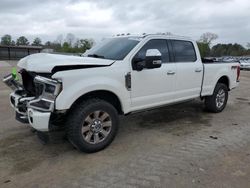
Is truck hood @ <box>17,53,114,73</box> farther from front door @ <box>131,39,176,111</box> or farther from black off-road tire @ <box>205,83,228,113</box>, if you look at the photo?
black off-road tire @ <box>205,83,228,113</box>

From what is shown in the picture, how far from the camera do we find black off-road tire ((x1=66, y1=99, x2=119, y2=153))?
4.19 metres

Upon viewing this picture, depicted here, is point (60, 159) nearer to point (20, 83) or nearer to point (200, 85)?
point (20, 83)

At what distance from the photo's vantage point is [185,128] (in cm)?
577

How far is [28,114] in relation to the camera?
4145mm

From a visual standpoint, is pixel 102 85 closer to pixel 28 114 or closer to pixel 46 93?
pixel 46 93

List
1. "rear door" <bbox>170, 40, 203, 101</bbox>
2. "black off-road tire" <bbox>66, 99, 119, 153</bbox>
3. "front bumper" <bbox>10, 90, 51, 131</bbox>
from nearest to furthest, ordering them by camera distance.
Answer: "front bumper" <bbox>10, 90, 51, 131</bbox>
"black off-road tire" <bbox>66, 99, 119, 153</bbox>
"rear door" <bbox>170, 40, 203, 101</bbox>

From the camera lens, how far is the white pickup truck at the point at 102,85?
4051 millimetres

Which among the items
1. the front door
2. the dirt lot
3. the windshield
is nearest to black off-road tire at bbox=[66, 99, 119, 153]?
the dirt lot

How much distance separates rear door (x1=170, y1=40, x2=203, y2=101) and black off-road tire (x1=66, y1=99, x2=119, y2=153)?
1961 mm

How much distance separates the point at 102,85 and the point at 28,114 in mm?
1186

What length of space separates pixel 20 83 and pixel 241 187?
3842 millimetres

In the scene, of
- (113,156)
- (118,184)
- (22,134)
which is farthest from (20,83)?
(118,184)

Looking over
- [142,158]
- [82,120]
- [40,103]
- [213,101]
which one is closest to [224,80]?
[213,101]

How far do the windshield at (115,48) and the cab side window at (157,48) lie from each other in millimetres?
179
